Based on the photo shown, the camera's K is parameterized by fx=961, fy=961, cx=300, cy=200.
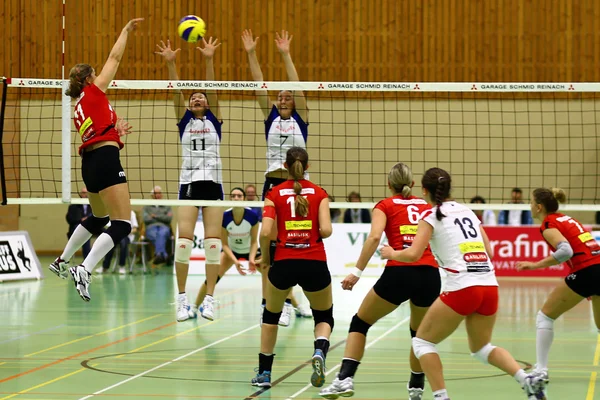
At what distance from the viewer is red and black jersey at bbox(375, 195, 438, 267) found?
23.8 feet

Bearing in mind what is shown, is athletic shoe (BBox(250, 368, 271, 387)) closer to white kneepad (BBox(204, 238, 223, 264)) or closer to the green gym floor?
the green gym floor

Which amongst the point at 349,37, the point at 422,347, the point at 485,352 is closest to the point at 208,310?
the point at 422,347

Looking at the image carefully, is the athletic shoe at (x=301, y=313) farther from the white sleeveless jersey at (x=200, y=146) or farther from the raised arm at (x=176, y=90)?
the raised arm at (x=176, y=90)

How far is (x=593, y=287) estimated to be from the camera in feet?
26.4

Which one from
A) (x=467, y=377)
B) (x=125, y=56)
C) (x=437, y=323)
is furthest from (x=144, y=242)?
(x=437, y=323)

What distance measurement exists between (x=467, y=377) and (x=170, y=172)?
15828mm

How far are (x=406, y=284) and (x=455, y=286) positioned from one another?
800 millimetres

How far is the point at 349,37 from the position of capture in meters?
23.4

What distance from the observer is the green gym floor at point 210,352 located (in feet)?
26.0

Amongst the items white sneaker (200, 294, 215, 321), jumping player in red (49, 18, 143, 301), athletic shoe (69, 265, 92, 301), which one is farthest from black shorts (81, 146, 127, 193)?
white sneaker (200, 294, 215, 321)

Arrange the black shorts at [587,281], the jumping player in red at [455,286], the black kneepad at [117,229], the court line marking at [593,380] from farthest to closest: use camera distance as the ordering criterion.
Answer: the black kneepad at [117,229], the black shorts at [587,281], the court line marking at [593,380], the jumping player in red at [455,286]

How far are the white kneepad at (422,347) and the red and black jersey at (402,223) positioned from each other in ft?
2.95

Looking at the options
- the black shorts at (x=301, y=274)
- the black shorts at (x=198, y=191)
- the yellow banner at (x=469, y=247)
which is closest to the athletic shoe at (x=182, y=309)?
the black shorts at (x=198, y=191)

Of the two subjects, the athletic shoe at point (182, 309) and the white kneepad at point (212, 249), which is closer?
the athletic shoe at point (182, 309)
